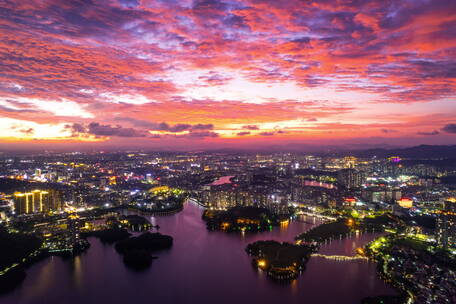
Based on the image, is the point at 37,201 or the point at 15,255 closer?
the point at 15,255

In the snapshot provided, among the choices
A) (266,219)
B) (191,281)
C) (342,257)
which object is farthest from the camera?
(266,219)

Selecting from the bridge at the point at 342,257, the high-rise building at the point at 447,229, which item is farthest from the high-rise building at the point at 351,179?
the bridge at the point at 342,257

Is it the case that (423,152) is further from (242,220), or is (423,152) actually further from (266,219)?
(242,220)

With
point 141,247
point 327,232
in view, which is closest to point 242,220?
point 327,232

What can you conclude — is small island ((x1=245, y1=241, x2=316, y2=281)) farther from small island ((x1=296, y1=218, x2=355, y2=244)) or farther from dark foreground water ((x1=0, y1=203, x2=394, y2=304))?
small island ((x1=296, y1=218, x2=355, y2=244))

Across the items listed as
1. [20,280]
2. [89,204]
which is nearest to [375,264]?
[20,280]

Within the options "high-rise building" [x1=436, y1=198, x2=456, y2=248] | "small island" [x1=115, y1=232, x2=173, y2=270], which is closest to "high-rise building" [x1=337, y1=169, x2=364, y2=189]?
"high-rise building" [x1=436, y1=198, x2=456, y2=248]

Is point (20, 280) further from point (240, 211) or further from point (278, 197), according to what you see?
point (278, 197)
